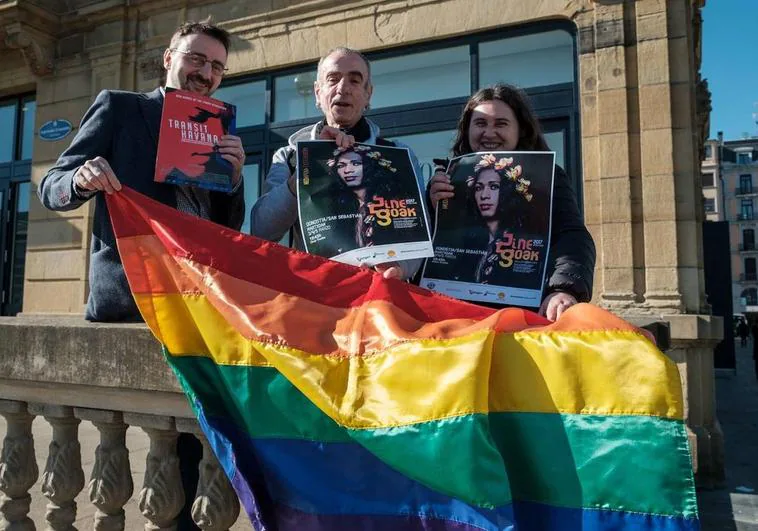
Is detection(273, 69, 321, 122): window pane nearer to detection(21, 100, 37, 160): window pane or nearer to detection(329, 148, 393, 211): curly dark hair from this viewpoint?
detection(21, 100, 37, 160): window pane

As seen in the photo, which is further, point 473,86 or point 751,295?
point 751,295

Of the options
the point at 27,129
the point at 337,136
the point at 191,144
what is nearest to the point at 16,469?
the point at 191,144

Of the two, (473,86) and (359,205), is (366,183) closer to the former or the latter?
(359,205)

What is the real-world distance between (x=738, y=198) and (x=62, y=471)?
281 feet

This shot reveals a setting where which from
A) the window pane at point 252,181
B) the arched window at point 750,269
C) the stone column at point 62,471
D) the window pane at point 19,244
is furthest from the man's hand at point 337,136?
the arched window at point 750,269

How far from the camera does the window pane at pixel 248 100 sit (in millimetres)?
7648

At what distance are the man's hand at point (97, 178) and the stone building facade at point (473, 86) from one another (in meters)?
3.67

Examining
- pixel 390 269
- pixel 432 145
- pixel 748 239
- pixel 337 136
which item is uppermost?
pixel 748 239

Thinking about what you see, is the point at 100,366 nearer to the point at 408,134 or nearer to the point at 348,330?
the point at 348,330

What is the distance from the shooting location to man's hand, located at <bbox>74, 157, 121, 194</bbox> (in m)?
1.77

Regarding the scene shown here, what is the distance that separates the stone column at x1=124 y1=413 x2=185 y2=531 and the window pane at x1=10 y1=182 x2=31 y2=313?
9.12m

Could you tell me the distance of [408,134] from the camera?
6910 mm

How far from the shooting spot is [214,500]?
1.70 m

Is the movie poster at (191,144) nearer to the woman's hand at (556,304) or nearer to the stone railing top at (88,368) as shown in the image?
the stone railing top at (88,368)
